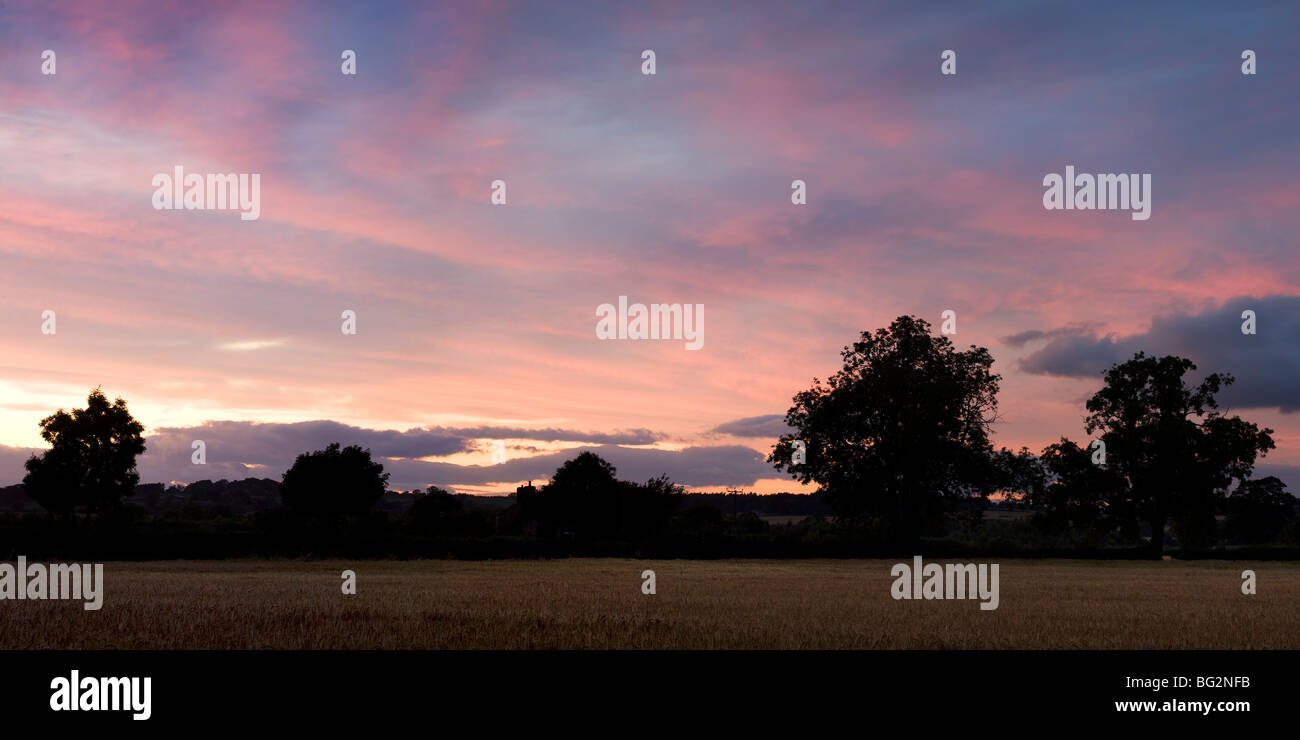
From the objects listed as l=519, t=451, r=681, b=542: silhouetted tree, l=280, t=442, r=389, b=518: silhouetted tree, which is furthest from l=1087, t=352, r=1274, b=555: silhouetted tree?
l=280, t=442, r=389, b=518: silhouetted tree

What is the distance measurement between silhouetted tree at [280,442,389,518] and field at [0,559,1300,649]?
190ft

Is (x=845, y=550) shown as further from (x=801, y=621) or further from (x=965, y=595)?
(x=801, y=621)

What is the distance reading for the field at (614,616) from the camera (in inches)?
688

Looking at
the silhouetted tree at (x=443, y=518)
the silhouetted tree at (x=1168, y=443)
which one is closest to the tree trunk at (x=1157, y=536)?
the silhouetted tree at (x=1168, y=443)

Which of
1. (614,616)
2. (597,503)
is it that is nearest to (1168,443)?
(597,503)

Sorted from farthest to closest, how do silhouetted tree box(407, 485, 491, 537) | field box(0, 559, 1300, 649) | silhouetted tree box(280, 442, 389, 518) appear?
silhouetted tree box(407, 485, 491, 537) < silhouetted tree box(280, 442, 389, 518) < field box(0, 559, 1300, 649)

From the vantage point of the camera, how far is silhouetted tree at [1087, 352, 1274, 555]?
80.0 m

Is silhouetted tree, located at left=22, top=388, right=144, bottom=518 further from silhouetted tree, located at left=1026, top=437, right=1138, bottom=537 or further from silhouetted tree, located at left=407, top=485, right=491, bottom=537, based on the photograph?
silhouetted tree, located at left=1026, top=437, right=1138, bottom=537

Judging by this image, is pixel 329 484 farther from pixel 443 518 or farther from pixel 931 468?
pixel 931 468
